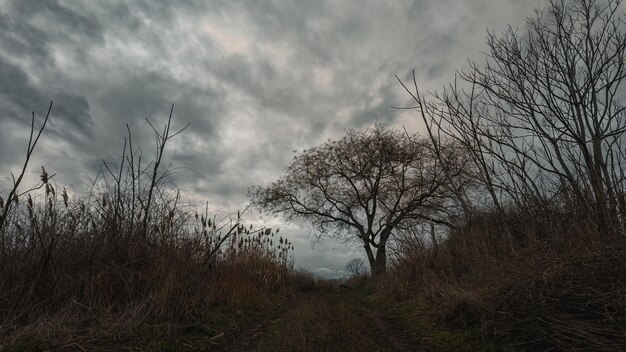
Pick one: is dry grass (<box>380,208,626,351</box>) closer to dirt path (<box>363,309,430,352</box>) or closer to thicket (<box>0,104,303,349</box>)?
dirt path (<box>363,309,430,352</box>)

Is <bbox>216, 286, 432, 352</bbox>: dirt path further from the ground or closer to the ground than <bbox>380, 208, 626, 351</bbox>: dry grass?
closer to the ground

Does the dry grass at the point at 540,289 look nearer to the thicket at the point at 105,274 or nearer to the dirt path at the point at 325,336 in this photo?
the dirt path at the point at 325,336

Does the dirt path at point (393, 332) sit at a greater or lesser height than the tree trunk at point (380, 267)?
lesser

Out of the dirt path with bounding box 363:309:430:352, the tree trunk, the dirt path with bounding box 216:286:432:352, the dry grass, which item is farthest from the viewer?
the tree trunk

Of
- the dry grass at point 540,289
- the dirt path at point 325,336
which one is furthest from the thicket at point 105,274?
the dry grass at point 540,289

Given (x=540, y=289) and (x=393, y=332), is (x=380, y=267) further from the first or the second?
(x=540, y=289)

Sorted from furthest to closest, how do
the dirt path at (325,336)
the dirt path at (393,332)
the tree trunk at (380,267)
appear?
the tree trunk at (380,267) → the dirt path at (393,332) → the dirt path at (325,336)

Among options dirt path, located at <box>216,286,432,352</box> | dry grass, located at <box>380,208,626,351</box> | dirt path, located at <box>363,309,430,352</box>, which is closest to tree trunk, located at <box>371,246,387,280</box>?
dirt path, located at <box>363,309,430,352</box>

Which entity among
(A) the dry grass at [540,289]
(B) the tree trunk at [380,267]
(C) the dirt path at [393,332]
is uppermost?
(B) the tree trunk at [380,267]

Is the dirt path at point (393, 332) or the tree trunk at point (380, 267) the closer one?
the dirt path at point (393, 332)

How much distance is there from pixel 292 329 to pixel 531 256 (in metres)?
3.14

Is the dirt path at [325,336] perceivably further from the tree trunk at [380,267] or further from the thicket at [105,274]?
the tree trunk at [380,267]

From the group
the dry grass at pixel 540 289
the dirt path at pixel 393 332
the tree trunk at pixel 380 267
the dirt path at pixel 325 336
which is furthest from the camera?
the tree trunk at pixel 380 267

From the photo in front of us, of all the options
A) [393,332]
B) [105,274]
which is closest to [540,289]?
[393,332]
